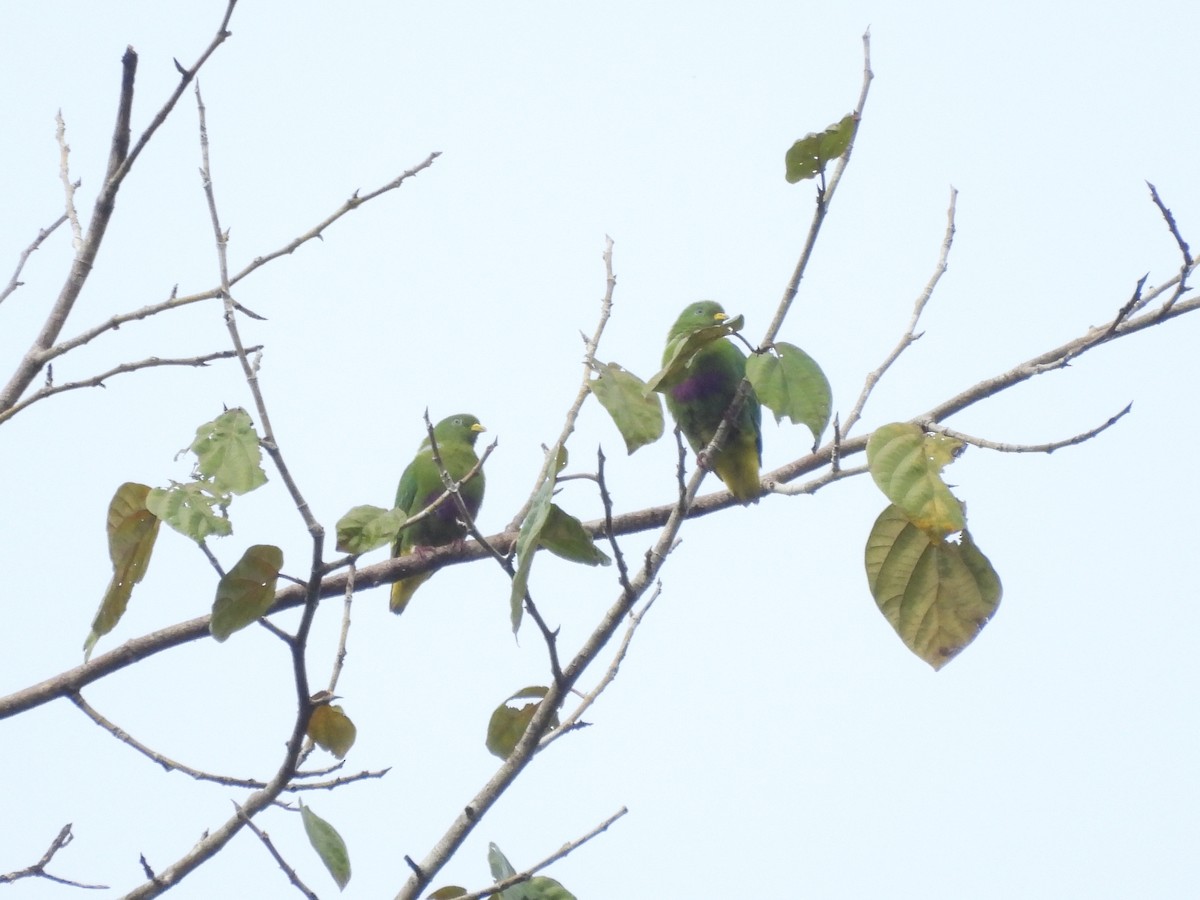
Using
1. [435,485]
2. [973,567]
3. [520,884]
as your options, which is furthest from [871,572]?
[435,485]

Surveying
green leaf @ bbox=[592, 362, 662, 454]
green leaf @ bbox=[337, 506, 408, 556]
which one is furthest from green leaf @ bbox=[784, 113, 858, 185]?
green leaf @ bbox=[337, 506, 408, 556]

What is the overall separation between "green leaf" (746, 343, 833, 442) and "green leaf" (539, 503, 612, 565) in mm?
426

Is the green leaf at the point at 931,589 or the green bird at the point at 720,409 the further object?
the green bird at the point at 720,409

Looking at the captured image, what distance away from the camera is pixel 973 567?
2143 millimetres

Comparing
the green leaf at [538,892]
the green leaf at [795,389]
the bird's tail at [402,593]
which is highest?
Result: the bird's tail at [402,593]

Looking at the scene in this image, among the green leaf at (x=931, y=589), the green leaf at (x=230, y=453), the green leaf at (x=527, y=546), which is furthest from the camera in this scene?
the green leaf at (x=230, y=453)

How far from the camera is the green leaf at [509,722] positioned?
101 inches

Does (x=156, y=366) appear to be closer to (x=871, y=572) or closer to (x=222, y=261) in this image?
(x=222, y=261)

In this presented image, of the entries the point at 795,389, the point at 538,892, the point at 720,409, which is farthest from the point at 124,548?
the point at 720,409

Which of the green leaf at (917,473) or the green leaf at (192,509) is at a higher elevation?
the green leaf at (192,509)

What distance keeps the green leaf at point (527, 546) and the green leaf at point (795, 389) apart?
1.51ft

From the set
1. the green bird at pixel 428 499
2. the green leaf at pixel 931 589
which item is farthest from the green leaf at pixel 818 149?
the green bird at pixel 428 499

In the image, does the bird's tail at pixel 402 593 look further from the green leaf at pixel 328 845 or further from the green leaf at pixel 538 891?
the green leaf at pixel 538 891

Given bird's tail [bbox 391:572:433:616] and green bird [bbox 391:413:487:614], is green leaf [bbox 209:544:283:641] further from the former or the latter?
bird's tail [bbox 391:572:433:616]
